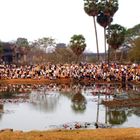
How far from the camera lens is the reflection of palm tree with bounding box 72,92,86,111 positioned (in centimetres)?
3813

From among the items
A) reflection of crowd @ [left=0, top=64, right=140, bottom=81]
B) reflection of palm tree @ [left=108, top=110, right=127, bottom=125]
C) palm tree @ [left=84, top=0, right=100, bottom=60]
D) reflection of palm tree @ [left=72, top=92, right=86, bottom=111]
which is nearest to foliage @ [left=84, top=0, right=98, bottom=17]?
palm tree @ [left=84, top=0, right=100, bottom=60]

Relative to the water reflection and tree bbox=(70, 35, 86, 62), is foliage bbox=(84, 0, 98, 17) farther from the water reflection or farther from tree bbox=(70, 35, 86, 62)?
the water reflection

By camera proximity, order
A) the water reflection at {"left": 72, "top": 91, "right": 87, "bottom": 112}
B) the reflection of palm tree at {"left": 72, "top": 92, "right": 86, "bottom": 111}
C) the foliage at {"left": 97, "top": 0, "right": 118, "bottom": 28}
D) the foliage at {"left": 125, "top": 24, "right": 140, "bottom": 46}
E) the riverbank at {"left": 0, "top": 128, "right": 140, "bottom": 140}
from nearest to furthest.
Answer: the riverbank at {"left": 0, "top": 128, "right": 140, "bottom": 140}
the water reflection at {"left": 72, "top": 91, "right": 87, "bottom": 112}
the reflection of palm tree at {"left": 72, "top": 92, "right": 86, "bottom": 111}
the foliage at {"left": 97, "top": 0, "right": 118, "bottom": 28}
the foliage at {"left": 125, "top": 24, "right": 140, "bottom": 46}

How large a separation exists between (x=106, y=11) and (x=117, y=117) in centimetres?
4491

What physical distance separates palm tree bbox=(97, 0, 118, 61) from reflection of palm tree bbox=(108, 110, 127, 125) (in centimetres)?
4222

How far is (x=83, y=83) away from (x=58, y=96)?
14.4 m

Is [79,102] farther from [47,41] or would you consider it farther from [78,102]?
[47,41]

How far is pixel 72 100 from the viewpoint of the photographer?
142ft

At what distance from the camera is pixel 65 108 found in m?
38.4

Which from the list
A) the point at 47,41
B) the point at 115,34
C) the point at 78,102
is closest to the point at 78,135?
the point at 78,102

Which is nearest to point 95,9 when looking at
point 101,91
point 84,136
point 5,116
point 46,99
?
point 101,91

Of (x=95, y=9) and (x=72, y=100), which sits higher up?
(x=95, y=9)

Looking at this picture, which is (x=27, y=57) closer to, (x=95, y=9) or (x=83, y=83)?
(x=95, y=9)

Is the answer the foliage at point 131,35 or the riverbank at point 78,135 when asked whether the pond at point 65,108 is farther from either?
the foliage at point 131,35
